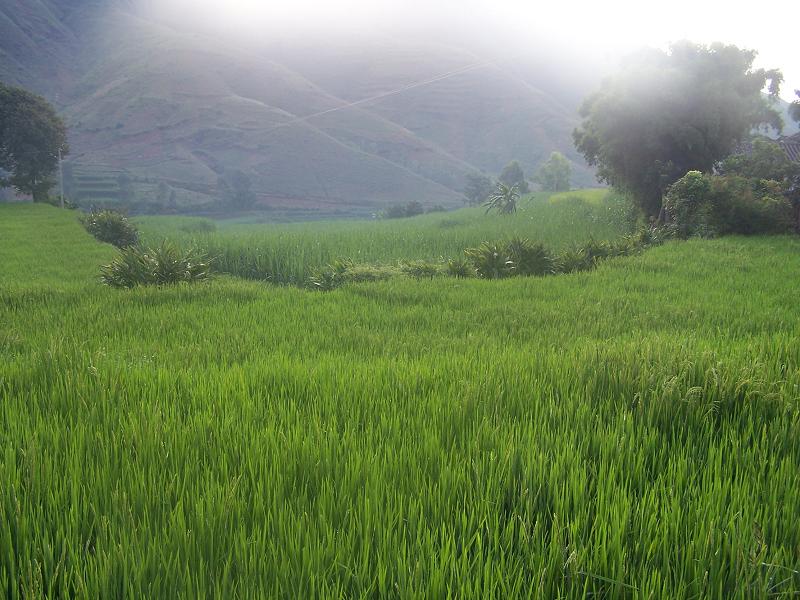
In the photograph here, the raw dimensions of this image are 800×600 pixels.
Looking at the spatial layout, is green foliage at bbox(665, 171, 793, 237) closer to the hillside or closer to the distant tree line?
the distant tree line

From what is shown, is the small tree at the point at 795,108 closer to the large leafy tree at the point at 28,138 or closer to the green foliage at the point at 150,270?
the green foliage at the point at 150,270

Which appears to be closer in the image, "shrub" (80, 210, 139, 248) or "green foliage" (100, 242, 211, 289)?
"green foliage" (100, 242, 211, 289)

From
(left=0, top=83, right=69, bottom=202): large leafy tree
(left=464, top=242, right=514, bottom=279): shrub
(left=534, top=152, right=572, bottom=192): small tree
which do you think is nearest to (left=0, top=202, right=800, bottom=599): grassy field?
(left=464, top=242, right=514, bottom=279): shrub

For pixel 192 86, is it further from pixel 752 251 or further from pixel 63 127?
pixel 752 251

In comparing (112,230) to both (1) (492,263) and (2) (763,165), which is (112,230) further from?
(2) (763,165)

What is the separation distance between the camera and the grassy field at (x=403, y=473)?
51.9 inches

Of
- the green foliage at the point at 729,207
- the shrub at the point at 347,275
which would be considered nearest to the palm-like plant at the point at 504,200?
the green foliage at the point at 729,207

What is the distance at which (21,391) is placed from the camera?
9.52 feet

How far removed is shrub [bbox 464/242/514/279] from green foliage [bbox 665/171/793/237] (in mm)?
6656

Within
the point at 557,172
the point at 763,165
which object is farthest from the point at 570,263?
the point at 557,172

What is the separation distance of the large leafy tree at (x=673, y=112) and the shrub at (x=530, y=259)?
38.2ft

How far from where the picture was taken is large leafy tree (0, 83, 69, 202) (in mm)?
45750

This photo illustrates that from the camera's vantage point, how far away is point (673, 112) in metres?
20.2

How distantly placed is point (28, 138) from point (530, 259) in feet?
165
